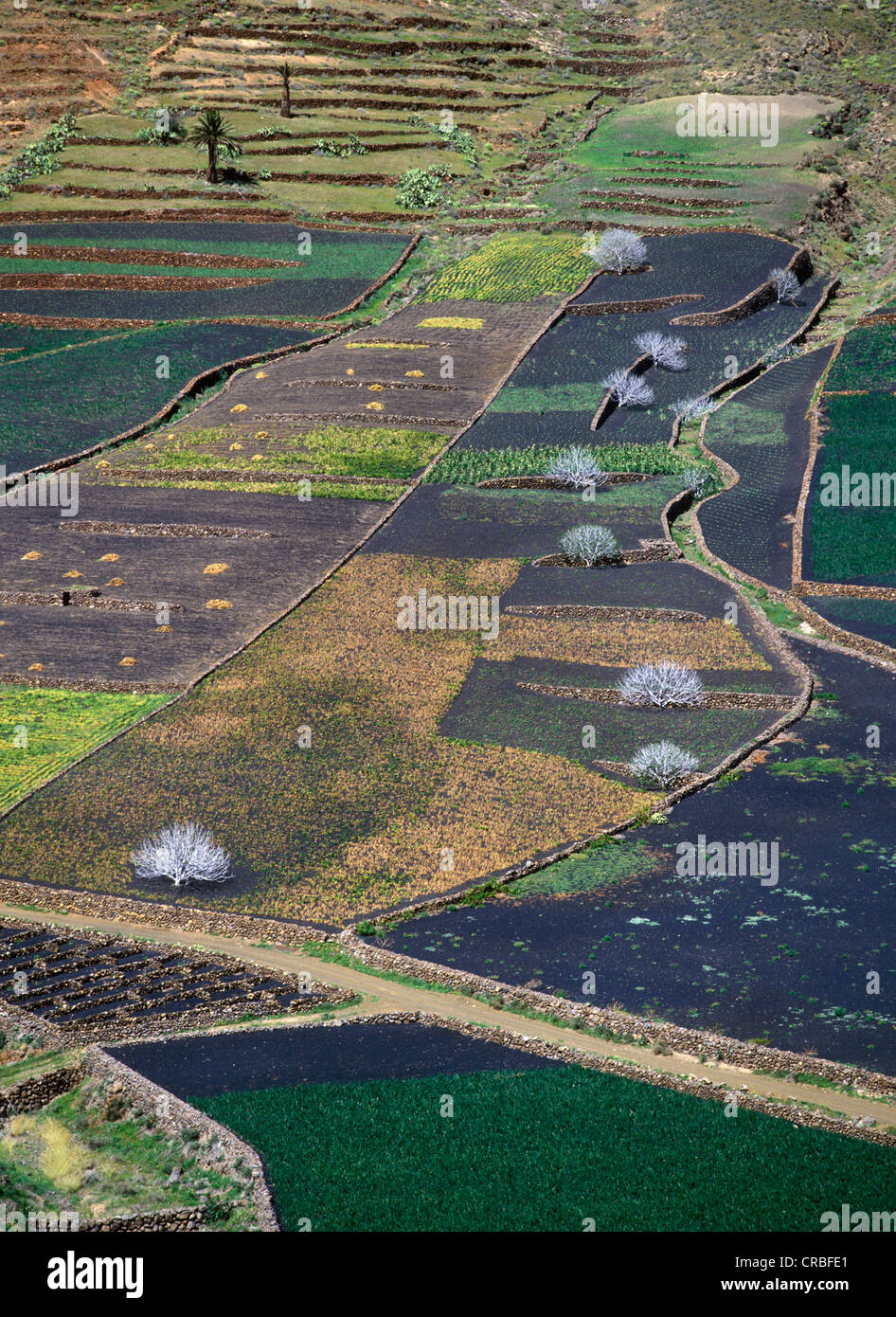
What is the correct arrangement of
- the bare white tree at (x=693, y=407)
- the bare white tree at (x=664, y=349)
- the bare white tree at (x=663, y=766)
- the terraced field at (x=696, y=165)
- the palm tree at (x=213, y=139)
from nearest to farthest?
the bare white tree at (x=663, y=766), the bare white tree at (x=693, y=407), the bare white tree at (x=664, y=349), the terraced field at (x=696, y=165), the palm tree at (x=213, y=139)

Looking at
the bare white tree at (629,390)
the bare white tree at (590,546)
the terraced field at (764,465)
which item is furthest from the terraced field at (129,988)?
the bare white tree at (629,390)

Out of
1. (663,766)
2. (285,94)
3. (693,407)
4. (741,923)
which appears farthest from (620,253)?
(741,923)

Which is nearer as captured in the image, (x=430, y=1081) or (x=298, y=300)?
(x=430, y=1081)

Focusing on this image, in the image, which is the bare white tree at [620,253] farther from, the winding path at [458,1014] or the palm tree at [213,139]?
the winding path at [458,1014]

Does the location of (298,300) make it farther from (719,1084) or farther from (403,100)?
(719,1084)

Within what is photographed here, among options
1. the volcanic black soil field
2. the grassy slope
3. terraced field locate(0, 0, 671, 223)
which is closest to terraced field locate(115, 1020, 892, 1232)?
the volcanic black soil field

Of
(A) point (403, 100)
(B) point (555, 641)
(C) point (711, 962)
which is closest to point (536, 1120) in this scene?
(C) point (711, 962)

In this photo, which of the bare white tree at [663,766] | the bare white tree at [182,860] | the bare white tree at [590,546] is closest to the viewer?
the bare white tree at [182,860]
